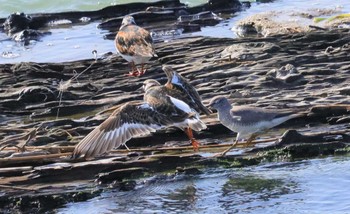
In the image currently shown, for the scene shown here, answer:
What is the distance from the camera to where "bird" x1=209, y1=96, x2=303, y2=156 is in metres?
8.49

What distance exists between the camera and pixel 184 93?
369 inches

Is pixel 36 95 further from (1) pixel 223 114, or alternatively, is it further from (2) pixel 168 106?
(1) pixel 223 114

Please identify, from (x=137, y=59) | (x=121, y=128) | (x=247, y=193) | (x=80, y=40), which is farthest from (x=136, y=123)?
(x=80, y=40)

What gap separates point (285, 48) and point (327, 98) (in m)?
2.52

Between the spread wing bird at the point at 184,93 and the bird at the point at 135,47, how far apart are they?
7.86ft

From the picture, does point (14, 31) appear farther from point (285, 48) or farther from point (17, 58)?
point (285, 48)

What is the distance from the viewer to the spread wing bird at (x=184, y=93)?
30.1ft

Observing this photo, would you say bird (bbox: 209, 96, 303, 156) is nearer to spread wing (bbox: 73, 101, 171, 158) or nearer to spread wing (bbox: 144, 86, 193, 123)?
spread wing (bbox: 144, 86, 193, 123)

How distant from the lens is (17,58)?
50.0 feet

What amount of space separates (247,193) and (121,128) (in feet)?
4.57

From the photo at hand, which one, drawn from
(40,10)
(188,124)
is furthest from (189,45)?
(40,10)

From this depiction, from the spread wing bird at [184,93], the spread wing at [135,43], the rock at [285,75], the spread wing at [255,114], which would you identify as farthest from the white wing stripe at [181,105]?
the spread wing at [135,43]

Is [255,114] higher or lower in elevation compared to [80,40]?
lower

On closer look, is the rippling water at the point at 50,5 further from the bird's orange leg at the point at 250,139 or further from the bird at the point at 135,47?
the bird's orange leg at the point at 250,139
